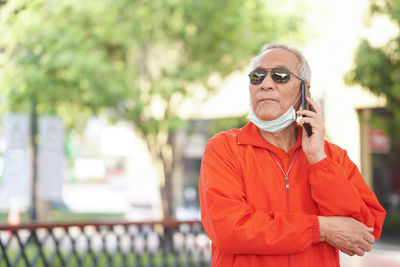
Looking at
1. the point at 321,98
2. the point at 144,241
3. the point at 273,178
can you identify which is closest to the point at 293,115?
the point at 273,178

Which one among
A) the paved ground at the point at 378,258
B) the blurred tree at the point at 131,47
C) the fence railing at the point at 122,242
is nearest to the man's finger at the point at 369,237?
the fence railing at the point at 122,242

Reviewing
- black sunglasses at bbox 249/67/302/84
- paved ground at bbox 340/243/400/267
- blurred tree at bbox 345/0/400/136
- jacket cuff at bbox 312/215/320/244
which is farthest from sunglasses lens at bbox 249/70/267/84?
blurred tree at bbox 345/0/400/136

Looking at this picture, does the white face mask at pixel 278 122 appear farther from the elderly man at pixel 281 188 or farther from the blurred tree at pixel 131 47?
the blurred tree at pixel 131 47

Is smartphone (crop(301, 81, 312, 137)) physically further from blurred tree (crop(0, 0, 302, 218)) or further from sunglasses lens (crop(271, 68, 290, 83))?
blurred tree (crop(0, 0, 302, 218))

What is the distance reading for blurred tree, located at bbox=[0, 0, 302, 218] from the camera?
927 cm

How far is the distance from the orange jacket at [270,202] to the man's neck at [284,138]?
0.05 metres

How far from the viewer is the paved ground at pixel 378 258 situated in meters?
8.18

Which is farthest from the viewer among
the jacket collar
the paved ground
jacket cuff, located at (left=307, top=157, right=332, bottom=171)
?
the paved ground

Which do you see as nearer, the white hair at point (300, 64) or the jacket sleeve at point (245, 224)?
the jacket sleeve at point (245, 224)

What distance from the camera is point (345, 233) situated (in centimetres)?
204

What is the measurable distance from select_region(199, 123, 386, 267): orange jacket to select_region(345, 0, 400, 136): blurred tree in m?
6.07

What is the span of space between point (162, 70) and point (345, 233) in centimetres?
846

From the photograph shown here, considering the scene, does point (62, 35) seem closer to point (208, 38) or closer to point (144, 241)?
point (208, 38)

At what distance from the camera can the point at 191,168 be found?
17.5 meters
